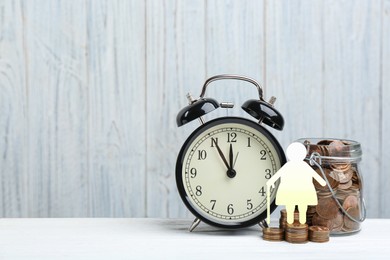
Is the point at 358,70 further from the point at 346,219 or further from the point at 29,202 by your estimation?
the point at 29,202

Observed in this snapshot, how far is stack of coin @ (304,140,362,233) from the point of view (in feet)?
3.97

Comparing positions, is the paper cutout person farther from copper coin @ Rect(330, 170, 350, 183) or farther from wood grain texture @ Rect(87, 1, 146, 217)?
wood grain texture @ Rect(87, 1, 146, 217)

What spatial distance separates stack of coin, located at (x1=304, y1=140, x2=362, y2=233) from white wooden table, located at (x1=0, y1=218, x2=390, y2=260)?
39 millimetres

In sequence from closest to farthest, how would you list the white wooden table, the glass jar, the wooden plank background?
the white wooden table < the glass jar < the wooden plank background

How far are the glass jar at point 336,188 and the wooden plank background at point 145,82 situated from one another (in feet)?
1.05

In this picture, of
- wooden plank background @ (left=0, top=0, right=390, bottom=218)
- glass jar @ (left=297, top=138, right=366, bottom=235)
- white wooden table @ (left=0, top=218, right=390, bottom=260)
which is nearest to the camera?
white wooden table @ (left=0, top=218, right=390, bottom=260)

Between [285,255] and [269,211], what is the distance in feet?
0.47

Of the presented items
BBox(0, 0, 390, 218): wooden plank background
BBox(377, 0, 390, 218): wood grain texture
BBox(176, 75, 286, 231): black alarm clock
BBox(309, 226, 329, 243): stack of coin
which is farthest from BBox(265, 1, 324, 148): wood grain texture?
BBox(309, 226, 329, 243): stack of coin

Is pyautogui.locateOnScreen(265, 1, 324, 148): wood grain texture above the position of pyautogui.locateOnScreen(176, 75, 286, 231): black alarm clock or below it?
above

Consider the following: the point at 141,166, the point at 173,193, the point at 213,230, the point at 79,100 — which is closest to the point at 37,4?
the point at 79,100

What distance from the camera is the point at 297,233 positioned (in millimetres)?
1170

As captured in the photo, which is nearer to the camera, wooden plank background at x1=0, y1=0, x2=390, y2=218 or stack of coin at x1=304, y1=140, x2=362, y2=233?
stack of coin at x1=304, y1=140, x2=362, y2=233

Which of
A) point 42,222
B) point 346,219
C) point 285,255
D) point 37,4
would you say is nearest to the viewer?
point 285,255

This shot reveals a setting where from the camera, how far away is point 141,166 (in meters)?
1.53
